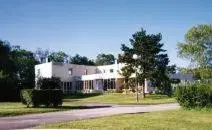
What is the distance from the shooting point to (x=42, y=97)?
106 feet

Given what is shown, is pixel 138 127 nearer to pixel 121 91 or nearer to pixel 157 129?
pixel 157 129

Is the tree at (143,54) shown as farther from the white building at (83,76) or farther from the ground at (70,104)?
the white building at (83,76)

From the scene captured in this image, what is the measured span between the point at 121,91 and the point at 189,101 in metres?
39.2

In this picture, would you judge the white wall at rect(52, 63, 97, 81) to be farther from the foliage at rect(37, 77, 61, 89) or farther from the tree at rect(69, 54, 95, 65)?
the tree at rect(69, 54, 95, 65)

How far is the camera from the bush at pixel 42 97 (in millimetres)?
32062

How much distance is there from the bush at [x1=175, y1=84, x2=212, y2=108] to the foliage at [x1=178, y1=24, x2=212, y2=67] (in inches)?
1377

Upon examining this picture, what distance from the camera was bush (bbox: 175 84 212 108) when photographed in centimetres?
2681

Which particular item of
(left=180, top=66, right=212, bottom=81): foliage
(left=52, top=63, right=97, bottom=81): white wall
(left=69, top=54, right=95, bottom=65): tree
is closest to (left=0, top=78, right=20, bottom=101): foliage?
(left=180, top=66, right=212, bottom=81): foliage

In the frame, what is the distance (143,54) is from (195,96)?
28997mm

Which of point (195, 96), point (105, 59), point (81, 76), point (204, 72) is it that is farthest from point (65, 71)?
point (105, 59)

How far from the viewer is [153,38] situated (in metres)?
56.2

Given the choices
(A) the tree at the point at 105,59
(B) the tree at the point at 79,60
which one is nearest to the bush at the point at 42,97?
(B) the tree at the point at 79,60

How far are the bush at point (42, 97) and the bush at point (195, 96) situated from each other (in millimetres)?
10752

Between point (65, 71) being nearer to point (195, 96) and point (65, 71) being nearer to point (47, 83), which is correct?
point (47, 83)
